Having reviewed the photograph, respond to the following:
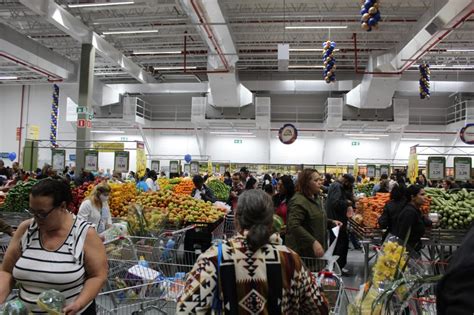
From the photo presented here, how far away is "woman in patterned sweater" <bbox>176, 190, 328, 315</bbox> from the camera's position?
64.9 inches

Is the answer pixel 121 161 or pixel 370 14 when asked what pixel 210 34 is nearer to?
pixel 121 161

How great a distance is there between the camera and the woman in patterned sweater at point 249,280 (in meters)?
1.65

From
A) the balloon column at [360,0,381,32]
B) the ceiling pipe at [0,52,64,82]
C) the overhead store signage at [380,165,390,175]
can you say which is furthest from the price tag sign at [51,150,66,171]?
the overhead store signage at [380,165,390,175]

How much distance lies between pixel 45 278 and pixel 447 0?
33.3 feet

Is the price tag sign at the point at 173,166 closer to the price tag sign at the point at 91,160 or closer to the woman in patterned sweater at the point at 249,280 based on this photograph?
the price tag sign at the point at 91,160

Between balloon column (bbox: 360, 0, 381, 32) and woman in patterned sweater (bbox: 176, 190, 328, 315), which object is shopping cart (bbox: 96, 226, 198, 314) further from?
balloon column (bbox: 360, 0, 381, 32)

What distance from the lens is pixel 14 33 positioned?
39.7 feet

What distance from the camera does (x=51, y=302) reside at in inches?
74.3

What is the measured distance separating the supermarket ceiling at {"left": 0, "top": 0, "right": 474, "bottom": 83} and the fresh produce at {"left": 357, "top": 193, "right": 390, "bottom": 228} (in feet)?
15.6

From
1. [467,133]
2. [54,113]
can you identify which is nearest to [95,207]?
[467,133]

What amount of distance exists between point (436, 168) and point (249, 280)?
26.3ft

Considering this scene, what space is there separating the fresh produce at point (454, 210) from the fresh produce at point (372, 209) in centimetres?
109

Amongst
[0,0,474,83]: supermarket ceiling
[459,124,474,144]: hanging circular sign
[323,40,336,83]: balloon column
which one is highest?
[0,0,474,83]: supermarket ceiling

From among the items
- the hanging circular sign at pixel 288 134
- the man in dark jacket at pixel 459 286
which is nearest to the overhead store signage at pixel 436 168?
the man in dark jacket at pixel 459 286
